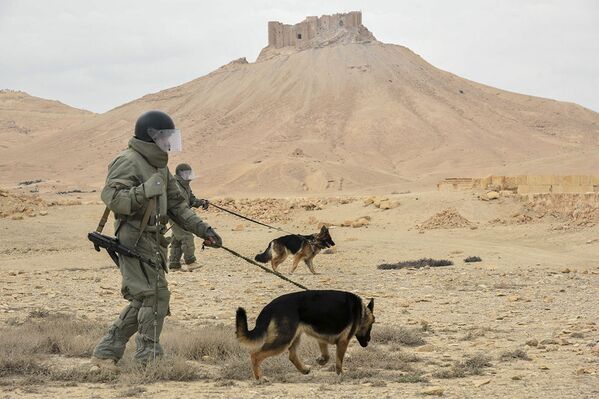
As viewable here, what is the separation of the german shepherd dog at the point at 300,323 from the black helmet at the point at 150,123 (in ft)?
6.09

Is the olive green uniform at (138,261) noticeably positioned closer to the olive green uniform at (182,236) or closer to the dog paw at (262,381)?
the dog paw at (262,381)

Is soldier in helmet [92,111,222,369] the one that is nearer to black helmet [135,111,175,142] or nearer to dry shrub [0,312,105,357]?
black helmet [135,111,175,142]

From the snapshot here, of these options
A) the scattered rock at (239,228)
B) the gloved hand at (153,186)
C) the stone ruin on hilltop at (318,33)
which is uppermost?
the stone ruin on hilltop at (318,33)

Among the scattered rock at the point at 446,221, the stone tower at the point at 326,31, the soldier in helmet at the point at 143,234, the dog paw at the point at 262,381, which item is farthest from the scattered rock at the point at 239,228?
the stone tower at the point at 326,31

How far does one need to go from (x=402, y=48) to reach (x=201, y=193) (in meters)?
69.6

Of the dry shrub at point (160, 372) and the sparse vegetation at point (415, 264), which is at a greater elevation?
the dry shrub at point (160, 372)

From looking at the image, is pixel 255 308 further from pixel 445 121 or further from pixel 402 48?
pixel 402 48

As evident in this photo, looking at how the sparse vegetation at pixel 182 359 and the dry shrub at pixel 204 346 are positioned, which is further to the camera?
the dry shrub at pixel 204 346

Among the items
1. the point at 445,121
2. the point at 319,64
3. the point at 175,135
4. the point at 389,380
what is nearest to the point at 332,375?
the point at 389,380

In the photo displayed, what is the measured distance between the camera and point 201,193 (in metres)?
67.1

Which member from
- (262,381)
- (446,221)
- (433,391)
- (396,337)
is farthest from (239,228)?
(433,391)

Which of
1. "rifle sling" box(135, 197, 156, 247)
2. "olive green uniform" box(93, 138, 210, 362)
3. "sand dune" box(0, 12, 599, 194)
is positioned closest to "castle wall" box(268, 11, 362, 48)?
"sand dune" box(0, 12, 599, 194)

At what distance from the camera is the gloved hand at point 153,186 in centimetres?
729

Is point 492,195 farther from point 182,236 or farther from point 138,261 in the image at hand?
point 138,261
